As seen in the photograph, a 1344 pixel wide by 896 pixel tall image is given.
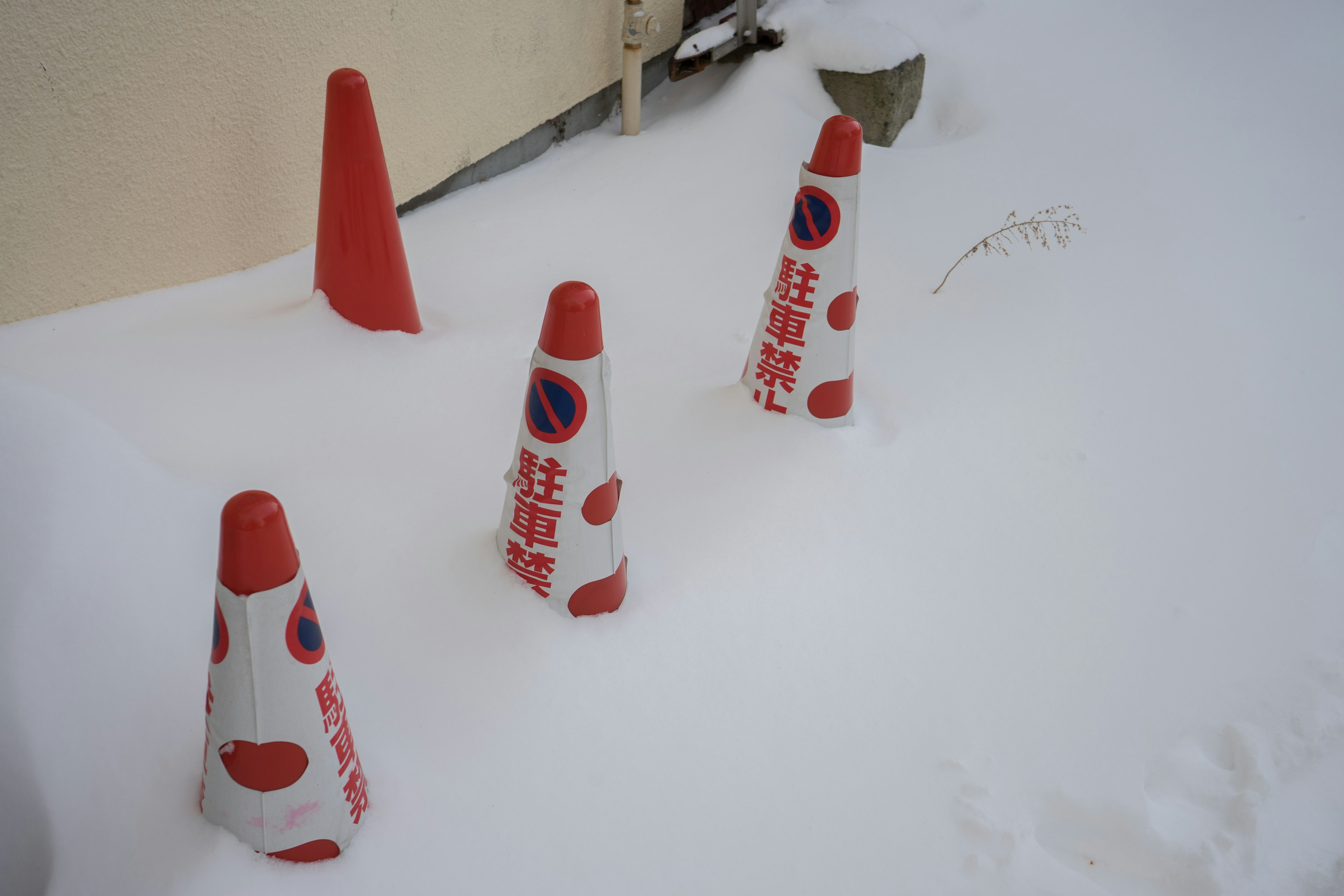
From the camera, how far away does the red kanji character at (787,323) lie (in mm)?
2094

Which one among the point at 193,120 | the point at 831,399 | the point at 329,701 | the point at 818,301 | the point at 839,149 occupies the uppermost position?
the point at 839,149

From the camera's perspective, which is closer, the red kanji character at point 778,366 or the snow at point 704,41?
the red kanji character at point 778,366

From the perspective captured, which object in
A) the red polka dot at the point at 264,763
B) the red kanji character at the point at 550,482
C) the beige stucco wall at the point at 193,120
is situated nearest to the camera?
the red polka dot at the point at 264,763

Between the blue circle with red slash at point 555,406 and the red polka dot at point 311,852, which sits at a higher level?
the blue circle with red slash at point 555,406

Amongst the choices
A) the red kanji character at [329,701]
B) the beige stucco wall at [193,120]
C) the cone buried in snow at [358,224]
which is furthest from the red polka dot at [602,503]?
the beige stucco wall at [193,120]

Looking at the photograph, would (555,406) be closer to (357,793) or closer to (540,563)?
(540,563)

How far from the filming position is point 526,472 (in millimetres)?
1559

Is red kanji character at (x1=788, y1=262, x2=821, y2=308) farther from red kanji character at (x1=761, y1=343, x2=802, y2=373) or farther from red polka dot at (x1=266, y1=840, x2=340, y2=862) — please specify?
red polka dot at (x1=266, y1=840, x2=340, y2=862)

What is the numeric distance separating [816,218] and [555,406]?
0.87 metres

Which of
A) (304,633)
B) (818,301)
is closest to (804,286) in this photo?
(818,301)

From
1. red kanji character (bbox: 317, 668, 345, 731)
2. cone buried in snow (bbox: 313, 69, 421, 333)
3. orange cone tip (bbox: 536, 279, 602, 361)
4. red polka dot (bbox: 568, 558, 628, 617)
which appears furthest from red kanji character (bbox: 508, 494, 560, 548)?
cone buried in snow (bbox: 313, 69, 421, 333)

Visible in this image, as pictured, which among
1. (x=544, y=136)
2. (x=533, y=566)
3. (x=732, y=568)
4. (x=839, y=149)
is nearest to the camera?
(x=533, y=566)

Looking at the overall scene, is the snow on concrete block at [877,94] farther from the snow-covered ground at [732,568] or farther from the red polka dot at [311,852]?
the red polka dot at [311,852]

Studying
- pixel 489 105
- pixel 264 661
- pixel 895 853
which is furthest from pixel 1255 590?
pixel 489 105
